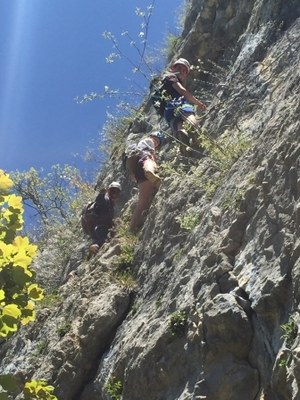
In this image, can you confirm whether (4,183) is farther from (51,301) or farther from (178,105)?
(51,301)

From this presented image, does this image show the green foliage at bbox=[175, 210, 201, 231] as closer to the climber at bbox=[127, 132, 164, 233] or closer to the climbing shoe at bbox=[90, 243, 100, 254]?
the climber at bbox=[127, 132, 164, 233]

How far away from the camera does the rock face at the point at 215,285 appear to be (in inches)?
219

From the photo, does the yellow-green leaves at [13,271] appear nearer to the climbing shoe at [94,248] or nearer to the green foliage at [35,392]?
the green foliage at [35,392]

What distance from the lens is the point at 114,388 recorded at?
288 inches

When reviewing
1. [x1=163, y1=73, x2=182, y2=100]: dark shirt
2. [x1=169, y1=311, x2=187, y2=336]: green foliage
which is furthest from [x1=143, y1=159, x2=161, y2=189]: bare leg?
[x1=169, y1=311, x2=187, y2=336]: green foliage

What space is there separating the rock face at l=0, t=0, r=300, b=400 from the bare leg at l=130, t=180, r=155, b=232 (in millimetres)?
453

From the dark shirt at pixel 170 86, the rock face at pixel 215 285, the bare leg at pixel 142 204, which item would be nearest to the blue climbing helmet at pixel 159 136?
→ the dark shirt at pixel 170 86

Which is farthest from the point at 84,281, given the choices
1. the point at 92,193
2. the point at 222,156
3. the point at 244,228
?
the point at 92,193

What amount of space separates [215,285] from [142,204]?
427 cm

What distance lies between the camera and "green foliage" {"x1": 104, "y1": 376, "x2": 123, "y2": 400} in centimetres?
722

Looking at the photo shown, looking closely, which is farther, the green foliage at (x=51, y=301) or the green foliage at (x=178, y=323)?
the green foliage at (x=51, y=301)

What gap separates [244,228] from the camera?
6.53 meters

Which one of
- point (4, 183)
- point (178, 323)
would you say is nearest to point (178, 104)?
point (178, 323)

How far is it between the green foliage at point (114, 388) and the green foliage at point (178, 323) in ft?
3.62
